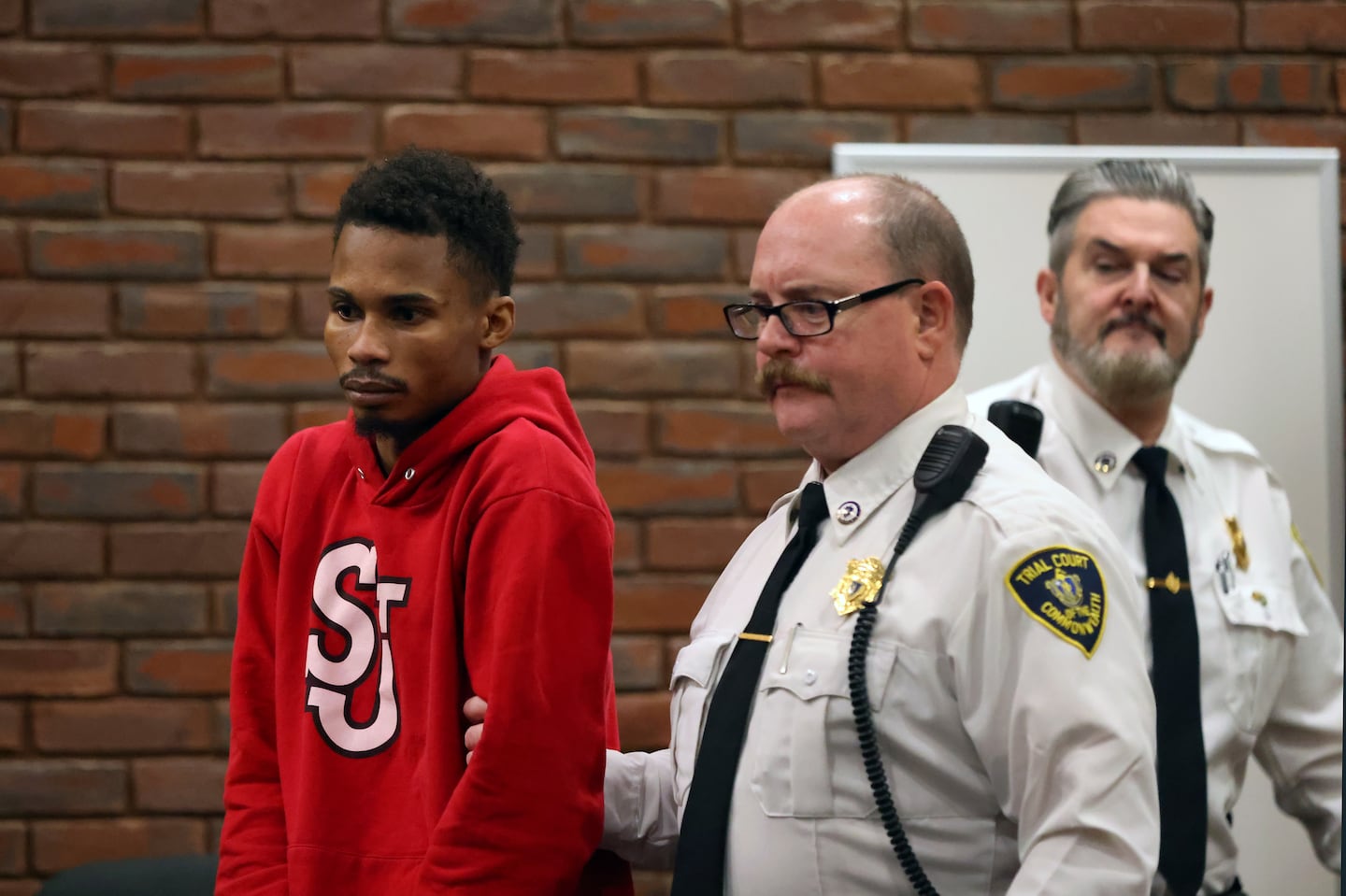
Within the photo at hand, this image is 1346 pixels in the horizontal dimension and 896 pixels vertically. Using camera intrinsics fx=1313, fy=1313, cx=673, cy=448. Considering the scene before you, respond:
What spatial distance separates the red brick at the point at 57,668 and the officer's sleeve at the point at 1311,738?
1.95 metres

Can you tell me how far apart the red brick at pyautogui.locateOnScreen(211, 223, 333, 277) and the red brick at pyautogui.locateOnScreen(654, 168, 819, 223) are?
2.06ft

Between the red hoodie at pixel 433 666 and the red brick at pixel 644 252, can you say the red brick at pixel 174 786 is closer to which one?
the red hoodie at pixel 433 666

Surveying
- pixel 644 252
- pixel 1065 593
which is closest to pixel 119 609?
pixel 644 252

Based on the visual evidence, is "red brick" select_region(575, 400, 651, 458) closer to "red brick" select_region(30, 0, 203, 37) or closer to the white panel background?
the white panel background

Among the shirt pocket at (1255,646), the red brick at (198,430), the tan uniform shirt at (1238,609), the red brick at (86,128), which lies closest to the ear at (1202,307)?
the tan uniform shirt at (1238,609)

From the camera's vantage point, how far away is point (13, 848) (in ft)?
7.75

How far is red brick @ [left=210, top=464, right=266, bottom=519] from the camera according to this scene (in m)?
2.40

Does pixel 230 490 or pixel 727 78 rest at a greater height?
pixel 727 78

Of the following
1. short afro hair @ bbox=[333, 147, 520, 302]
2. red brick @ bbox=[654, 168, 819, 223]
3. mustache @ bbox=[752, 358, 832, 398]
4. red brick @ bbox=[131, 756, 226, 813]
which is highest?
red brick @ bbox=[654, 168, 819, 223]

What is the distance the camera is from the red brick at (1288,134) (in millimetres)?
2561

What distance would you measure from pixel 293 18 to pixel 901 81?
1.14 meters

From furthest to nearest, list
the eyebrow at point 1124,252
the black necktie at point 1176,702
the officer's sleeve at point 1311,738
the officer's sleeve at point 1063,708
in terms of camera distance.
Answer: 1. the eyebrow at point 1124,252
2. the officer's sleeve at point 1311,738
3. the black necktie at point 1176,702
4. the officer's sleeve at point 1063,708

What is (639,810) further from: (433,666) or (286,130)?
(286,130)

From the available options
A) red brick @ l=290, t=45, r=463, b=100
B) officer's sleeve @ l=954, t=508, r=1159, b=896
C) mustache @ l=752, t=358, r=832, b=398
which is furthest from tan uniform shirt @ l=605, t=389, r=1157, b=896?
red brick @ l=290, t=45, r=463, b=100
